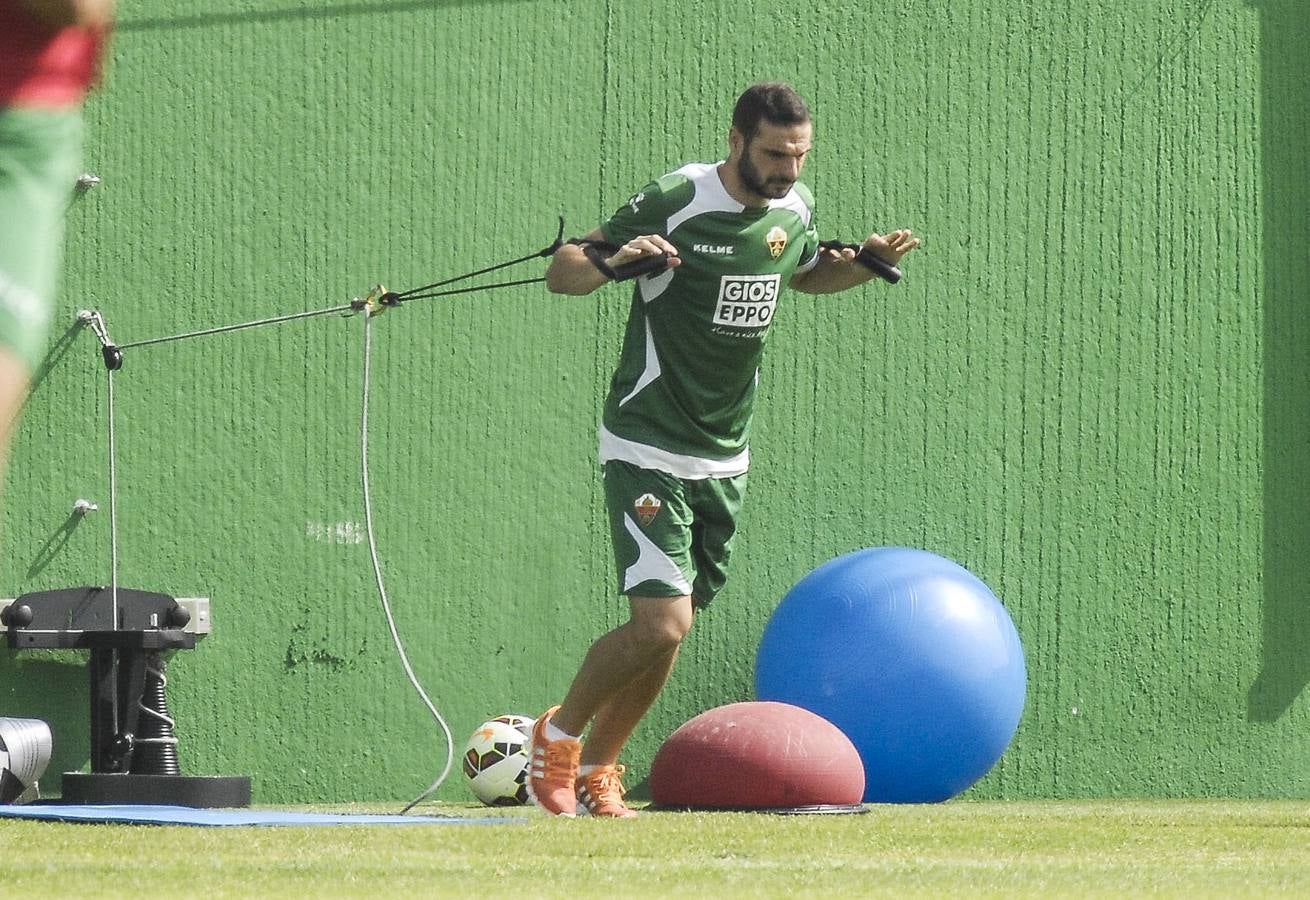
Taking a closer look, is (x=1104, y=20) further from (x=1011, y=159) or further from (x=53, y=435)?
(x=53, y=435)

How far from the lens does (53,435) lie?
6.39 meters

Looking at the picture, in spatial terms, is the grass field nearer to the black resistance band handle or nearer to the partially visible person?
the partially visible person

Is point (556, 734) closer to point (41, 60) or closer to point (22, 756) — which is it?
point (22, 756)

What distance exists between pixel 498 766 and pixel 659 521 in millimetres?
1170

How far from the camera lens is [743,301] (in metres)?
5.46

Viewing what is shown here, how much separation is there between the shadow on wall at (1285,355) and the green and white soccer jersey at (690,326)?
2536mm

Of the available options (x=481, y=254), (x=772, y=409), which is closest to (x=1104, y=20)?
(x=772, y=409)

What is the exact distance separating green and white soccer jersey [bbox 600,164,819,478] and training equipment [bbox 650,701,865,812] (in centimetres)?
68

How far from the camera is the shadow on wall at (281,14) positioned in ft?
21.4

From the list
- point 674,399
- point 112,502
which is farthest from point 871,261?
point 112,502

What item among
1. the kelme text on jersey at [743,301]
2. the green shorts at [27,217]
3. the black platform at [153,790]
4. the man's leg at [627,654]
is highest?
the kelme text on jersey at [743,301]

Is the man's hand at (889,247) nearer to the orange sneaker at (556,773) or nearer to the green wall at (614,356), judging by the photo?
the green wall at (614,356)

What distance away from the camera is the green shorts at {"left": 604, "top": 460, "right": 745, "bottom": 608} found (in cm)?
532

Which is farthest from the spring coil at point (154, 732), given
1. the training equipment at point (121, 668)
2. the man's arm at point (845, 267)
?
the man's arm at point (845, 267)
